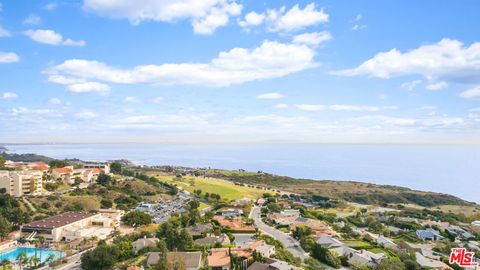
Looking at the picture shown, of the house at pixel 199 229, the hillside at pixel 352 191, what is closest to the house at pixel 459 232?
the hillside at pixel 352 191

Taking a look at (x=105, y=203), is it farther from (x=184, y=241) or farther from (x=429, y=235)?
(x=429, y=235)

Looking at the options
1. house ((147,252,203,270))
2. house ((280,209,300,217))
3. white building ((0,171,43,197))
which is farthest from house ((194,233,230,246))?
white building ((0,171,43,197))

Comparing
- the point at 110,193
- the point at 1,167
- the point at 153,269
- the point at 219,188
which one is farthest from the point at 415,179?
the point at 153,269

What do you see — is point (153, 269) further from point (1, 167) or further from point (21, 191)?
point (1, 167)

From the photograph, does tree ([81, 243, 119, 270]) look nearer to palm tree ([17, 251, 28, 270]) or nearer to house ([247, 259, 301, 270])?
palm tree ([17, 251, 28, 270])

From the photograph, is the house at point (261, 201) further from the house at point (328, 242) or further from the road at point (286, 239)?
the house at point (328, 242)

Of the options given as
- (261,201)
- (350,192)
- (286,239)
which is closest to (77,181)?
(261,201)
